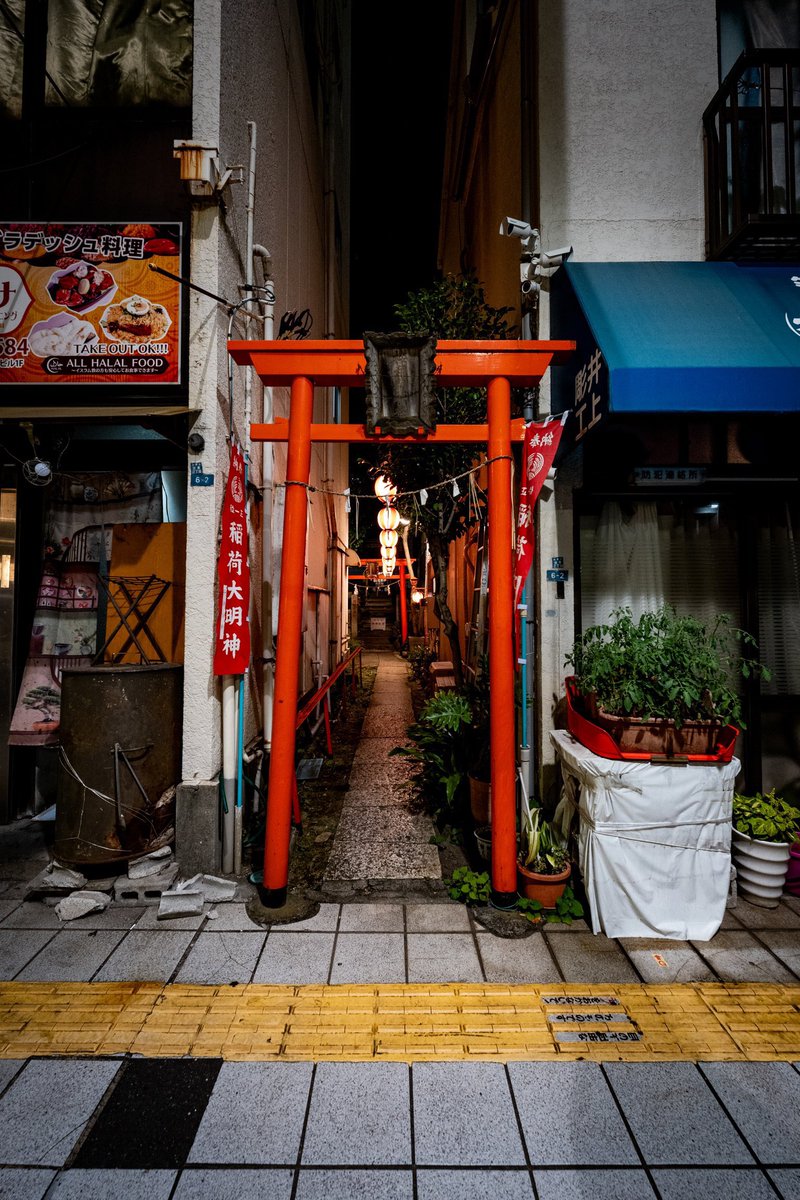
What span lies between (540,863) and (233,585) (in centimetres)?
396

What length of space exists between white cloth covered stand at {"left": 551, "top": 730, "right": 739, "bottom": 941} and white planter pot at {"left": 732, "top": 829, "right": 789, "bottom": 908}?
69 cm

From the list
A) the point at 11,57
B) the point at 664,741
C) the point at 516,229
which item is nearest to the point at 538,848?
the point at 664,741

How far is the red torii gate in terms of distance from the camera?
4.77 m

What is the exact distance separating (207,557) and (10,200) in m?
4.57

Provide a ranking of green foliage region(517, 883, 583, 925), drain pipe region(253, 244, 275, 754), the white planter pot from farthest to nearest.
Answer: drain pipe region(253, 244, 275, 754) → the white planter pot → green foliage region(517, 883, 583, 925)

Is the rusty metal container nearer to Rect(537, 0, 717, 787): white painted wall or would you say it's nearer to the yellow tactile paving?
the yellow tactile paving

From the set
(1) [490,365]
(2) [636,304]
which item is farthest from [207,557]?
(2) [636,304]

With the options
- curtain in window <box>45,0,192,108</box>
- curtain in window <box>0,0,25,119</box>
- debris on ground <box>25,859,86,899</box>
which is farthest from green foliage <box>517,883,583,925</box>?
curtain in window <box>0,0,25,119</box>

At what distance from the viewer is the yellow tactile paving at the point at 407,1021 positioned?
3273 mm

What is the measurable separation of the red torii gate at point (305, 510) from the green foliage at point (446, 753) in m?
1.62

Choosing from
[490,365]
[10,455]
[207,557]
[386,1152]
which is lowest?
[386,1152]

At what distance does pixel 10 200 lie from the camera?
579 centimetres

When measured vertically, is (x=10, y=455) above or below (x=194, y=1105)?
above

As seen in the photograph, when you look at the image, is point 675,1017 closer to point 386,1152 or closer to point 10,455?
point 386,1152
